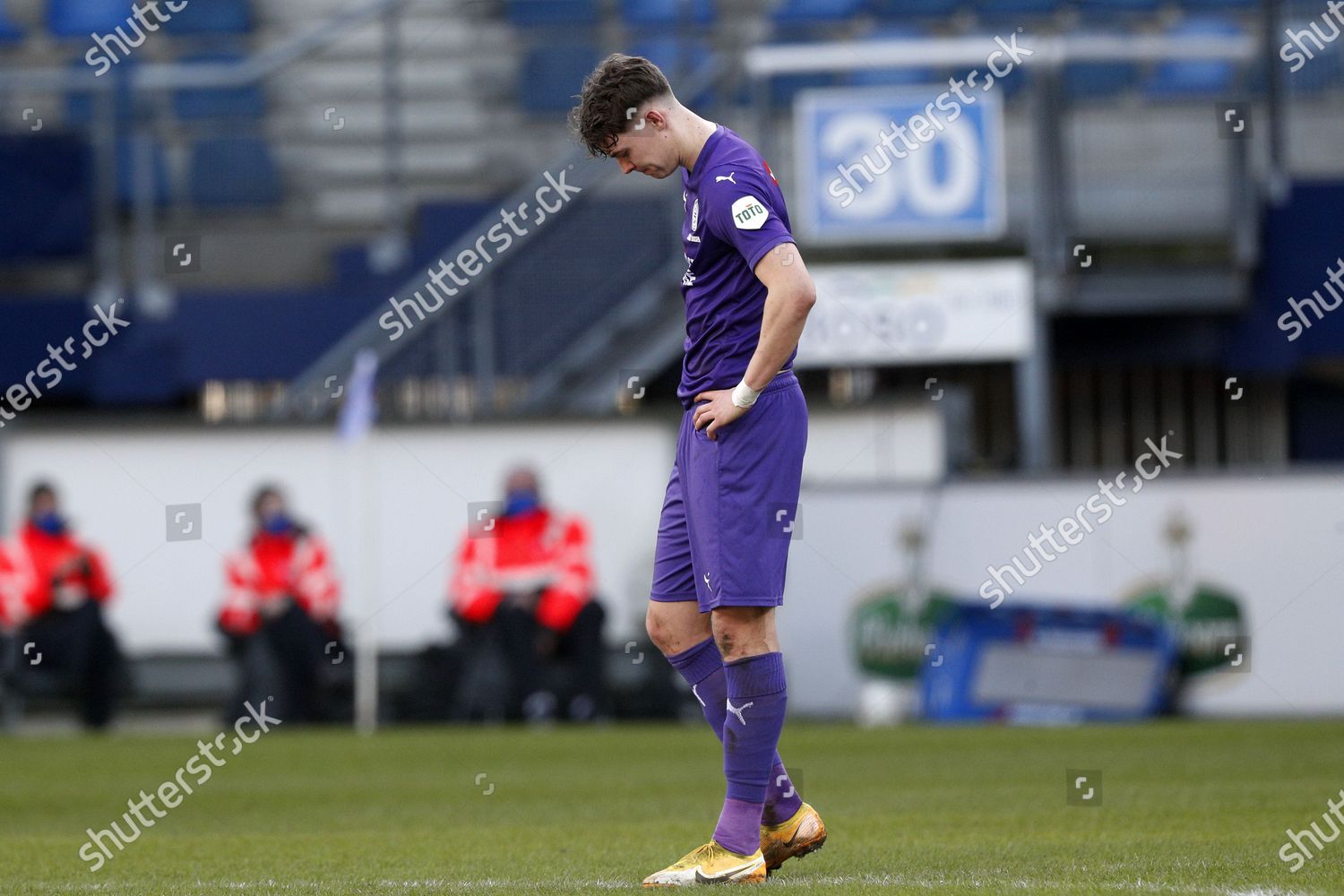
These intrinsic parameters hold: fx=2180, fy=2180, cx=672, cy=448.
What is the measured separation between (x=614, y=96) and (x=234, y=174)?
41.7 ft

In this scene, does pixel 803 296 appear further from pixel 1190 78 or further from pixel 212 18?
pixel 212 18

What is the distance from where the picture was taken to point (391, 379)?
1619 centimetres

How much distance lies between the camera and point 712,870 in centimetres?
531

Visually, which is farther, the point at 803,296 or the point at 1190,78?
the point at 1190,78

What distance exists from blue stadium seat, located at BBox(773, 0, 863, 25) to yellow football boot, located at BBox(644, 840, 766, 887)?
1281 cm

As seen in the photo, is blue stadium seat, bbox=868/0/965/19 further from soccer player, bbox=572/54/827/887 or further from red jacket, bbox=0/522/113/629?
soccer player, bbox=572/54/827/887

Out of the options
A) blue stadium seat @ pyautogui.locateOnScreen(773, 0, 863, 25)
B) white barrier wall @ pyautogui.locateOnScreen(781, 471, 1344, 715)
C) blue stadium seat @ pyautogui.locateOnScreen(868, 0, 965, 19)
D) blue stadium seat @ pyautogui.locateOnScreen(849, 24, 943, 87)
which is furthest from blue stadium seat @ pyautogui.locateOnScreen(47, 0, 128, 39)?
white barrier wall @ pyautogui.locateOnScreen(781, 471, 1344, 715)

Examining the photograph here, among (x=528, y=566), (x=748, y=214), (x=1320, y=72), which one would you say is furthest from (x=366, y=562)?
(x=748, y=214)

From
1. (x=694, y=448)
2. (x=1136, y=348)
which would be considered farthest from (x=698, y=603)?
(x=1136, y=348)

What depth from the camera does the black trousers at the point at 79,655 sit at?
48.1 ft

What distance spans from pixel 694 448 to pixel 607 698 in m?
9.46

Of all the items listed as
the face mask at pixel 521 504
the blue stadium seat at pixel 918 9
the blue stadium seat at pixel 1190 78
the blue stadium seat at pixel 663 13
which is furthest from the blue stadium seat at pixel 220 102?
the blue stadium seat at pixel 1190 78

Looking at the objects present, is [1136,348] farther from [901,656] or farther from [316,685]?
[316,685]

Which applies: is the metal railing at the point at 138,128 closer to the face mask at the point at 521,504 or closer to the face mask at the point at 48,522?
the face mask at the point at 48,522
